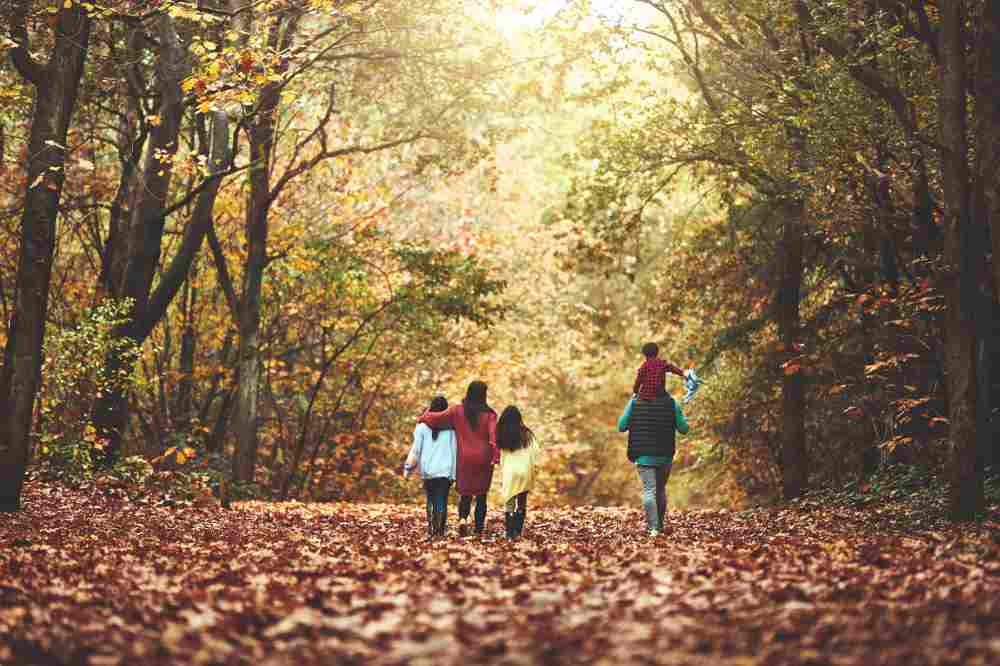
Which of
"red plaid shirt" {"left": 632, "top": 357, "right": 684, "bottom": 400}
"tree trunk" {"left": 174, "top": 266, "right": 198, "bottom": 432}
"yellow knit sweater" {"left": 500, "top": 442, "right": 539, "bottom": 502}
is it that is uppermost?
"tree trunk" {"left": 174, "top": 266, "right": 198, "bottom": 432}

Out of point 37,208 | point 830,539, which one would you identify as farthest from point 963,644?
point 37,208

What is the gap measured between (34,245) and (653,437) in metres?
8.13

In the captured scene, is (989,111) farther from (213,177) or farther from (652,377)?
(213,177)

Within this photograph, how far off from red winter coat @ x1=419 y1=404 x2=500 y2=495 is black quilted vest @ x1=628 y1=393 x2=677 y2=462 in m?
1.63

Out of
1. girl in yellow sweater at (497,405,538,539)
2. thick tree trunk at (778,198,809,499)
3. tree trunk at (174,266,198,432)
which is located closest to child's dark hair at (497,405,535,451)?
girl in yellow sweater at (497,405,538,539)

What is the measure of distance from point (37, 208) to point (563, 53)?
38.5 feet

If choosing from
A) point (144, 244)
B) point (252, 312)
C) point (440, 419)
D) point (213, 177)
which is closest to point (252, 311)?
point (252, 312)

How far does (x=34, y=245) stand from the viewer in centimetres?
1447

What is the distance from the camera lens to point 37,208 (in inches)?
573

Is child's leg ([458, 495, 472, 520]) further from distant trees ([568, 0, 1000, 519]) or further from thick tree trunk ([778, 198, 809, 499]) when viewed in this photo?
thick tree trunk ([778, 198, 809, 499])

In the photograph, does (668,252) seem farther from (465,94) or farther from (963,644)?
(963,644)

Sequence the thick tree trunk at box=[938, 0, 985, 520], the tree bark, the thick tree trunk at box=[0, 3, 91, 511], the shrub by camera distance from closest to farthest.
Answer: the thick tree trunk at box=[938, 0, 985, 520] → the thick tree trunk at box=[0, 3, 91, 511] → the shrub → the tree bark

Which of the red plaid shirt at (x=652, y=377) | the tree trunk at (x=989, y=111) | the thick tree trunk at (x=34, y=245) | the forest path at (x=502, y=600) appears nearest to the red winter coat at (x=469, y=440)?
the forest path at (x=502, y=600)

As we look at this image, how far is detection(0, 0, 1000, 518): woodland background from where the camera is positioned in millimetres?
14758
